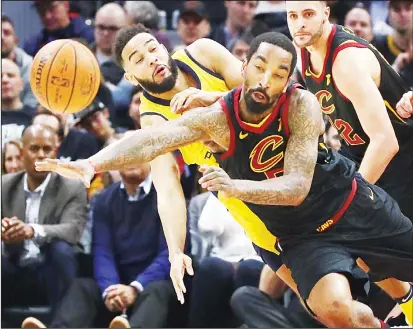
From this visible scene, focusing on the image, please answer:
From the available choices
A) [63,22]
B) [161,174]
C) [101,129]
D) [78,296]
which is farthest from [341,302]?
[63,22]

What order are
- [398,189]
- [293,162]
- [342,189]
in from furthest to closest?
1. [398,189]
2. [342,189]
3. [293,162]

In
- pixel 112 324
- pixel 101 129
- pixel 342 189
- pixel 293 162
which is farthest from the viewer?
pixel 101 129

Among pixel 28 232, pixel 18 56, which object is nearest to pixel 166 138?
pixel 28 232

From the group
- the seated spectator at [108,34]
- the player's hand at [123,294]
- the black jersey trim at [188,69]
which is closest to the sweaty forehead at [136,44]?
the black jersey trim at [188,69]

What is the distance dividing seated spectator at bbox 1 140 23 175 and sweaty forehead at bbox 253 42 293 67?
11.2ft

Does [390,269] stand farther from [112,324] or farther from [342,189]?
[112,324]

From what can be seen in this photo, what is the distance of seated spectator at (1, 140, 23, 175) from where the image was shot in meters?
7.38

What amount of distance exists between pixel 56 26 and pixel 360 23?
2.84 meters

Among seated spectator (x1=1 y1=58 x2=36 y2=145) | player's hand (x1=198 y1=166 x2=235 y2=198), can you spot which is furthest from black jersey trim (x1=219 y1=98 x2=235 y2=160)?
seated spectator (x1=1 y1=58 x2=36 y2=145)

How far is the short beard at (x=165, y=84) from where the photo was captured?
5.14m

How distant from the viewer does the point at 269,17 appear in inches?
342

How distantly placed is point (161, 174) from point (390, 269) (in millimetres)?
1275

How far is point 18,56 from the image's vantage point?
8672 millimetres

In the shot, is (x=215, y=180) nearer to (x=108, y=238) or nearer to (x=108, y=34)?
(x=108, y=238)
